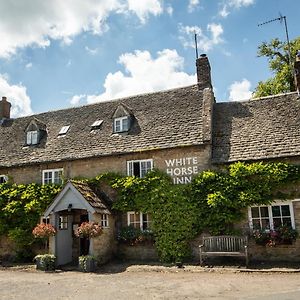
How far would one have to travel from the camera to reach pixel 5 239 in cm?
2075

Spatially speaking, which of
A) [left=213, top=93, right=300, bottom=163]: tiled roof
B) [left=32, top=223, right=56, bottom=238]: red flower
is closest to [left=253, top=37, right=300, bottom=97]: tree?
[left=213, top=93, right=300, bottom=163]: tiled roof

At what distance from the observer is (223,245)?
50.5 feet

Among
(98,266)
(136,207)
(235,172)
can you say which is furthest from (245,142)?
(98,266)

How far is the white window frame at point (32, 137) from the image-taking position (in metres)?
23.0

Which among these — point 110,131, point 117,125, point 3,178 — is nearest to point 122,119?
point 117,125

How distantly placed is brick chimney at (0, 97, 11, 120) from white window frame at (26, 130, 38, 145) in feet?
18.0

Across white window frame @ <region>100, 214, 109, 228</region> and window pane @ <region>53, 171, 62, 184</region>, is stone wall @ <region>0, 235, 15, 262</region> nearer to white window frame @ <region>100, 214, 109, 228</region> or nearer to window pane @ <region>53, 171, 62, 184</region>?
window pane @ <region>53, 171, 62, 184</region>

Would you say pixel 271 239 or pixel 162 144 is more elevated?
pixel 162 144

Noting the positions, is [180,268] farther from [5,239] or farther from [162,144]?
[5,239]

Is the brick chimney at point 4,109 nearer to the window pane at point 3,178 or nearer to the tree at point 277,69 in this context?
the window pane at point 3,178

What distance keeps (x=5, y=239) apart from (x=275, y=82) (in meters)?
26.2

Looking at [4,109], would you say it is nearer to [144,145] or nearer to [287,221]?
[144,145]

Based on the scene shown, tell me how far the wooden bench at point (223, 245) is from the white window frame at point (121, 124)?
336 inches

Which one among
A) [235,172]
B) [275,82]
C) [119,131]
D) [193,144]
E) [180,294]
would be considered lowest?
[180,294]
